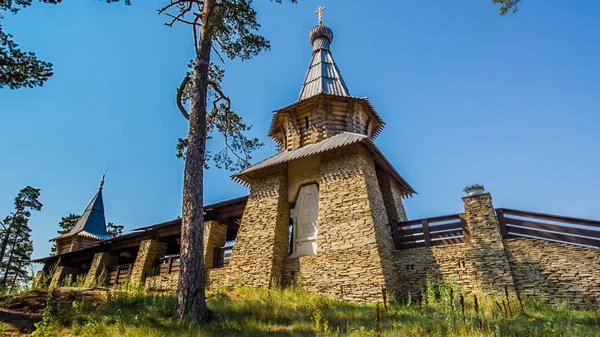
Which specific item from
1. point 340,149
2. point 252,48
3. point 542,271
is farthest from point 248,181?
point 542,271

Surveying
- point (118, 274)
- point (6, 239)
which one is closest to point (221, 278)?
point (118, 274)

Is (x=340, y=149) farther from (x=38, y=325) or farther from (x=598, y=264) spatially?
(x=38, y=325)

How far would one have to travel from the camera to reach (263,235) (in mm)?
12336

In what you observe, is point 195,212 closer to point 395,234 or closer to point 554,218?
point 395,234

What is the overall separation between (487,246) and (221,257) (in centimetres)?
969

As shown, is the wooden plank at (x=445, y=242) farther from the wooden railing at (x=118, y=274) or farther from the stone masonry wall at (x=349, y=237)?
the wooden railing at (x=118, y=274)

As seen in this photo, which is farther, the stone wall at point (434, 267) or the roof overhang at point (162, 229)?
the roof overhang at point (162, 229)

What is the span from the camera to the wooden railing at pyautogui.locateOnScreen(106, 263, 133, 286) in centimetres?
1674

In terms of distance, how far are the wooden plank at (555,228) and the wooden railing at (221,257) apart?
9849mm

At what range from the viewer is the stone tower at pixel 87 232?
25.3 metres

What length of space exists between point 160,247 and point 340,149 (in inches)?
426

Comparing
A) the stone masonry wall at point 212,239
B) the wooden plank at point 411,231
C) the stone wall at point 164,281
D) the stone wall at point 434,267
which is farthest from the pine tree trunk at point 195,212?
the stone wall at point 164,281

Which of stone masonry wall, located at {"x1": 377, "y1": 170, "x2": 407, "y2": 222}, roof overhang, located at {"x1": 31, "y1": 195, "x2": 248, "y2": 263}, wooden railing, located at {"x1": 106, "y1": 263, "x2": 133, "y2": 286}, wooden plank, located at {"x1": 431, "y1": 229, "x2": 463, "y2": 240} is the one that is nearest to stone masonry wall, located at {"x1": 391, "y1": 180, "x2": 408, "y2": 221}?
stone masonry wall, located at {"x1": 377, "y1": 170, "x2": 407, "y2": 222}

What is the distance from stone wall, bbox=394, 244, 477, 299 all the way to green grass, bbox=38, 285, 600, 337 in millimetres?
917
